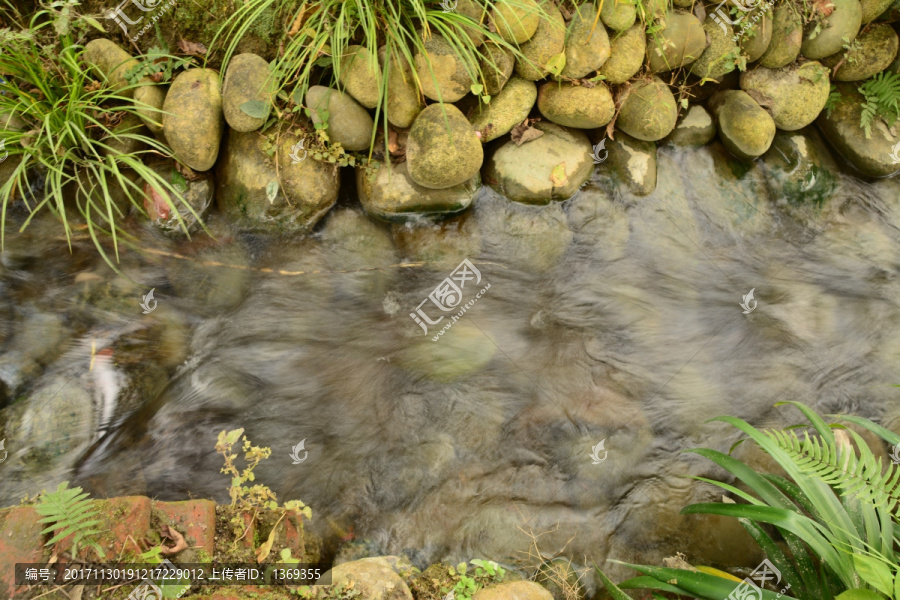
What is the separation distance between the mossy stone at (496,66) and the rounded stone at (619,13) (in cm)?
61

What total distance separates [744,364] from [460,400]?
2.06 m

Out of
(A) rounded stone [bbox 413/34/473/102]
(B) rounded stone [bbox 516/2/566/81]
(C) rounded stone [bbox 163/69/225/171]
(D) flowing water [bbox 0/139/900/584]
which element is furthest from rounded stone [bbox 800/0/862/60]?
(C) rounded stone [bbox 163/69/225/171]

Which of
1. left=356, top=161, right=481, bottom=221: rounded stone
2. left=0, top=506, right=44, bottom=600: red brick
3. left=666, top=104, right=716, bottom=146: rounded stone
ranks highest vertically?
left=666, top=104, right=716, bottom=146: rounded stone

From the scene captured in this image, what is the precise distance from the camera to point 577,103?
3.38 m

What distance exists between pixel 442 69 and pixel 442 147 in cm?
47

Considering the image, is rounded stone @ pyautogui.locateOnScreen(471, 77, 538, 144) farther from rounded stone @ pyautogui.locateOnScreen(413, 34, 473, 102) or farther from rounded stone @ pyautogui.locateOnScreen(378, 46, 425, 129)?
rounded stone @ pyautogui.locateOnScreen(378, 46, 425, 129)

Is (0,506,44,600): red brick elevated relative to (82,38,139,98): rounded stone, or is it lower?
lower

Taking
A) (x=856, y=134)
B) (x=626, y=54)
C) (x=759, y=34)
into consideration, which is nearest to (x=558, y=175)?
(x=626, y=54)

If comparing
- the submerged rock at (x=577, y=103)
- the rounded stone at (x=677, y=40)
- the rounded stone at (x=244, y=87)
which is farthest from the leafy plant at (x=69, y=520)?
the rounded stone at (x=677, y=40)

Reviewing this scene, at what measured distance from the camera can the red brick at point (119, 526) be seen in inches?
87.4

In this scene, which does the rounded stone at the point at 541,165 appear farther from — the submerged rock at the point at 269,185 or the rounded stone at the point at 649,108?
the submerged rock at the point at 269,185

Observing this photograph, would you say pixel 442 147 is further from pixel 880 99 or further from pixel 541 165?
pixel 880 99

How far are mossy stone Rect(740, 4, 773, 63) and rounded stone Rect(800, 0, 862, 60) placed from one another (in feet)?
0.98

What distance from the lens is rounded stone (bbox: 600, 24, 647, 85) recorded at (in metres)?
3.34
